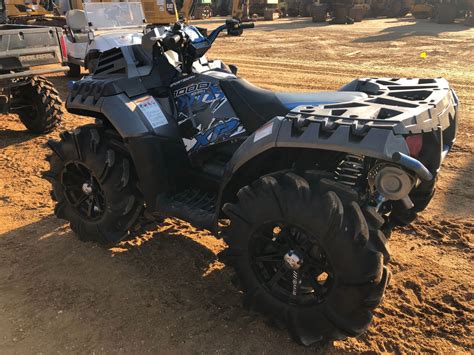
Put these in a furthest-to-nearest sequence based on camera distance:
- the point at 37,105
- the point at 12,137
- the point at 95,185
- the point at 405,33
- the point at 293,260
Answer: the point at 405,33
the point at 12,137
the point at 37,105
the point at 95,185
the point at 293,260

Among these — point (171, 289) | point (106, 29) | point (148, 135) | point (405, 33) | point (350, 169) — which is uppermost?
point (106, 29)

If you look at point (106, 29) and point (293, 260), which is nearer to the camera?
point (293, 260)

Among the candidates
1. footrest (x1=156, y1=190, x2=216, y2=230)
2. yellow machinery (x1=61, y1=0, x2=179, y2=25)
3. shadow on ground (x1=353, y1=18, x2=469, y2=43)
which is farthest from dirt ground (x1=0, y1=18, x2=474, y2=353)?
shadow on ground (x1=353, y1=18, x2=469, y2=43)

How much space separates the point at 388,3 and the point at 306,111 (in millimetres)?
30691

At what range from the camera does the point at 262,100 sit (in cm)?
296

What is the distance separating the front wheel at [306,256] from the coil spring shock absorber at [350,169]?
0.36 metres

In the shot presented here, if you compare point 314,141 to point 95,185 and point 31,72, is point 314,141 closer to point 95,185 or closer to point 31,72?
point 95,185

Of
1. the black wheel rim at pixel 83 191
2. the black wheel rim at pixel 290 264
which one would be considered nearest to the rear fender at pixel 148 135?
the black wheel rim at pixel 83 191

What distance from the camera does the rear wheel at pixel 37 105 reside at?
21.5 feet

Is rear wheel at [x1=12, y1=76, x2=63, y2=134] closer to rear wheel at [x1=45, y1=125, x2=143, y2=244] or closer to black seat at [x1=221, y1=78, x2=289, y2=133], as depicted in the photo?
rear wheel at [x1=45, y1=125, x2=143, y2=244]

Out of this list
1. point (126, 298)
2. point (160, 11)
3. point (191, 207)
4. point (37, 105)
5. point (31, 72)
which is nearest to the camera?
point (126, 298)

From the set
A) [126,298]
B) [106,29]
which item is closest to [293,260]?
[126,298]

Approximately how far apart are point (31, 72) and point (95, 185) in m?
3.29

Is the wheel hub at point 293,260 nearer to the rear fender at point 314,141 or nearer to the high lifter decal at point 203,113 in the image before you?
the rear fender at point 314,141
